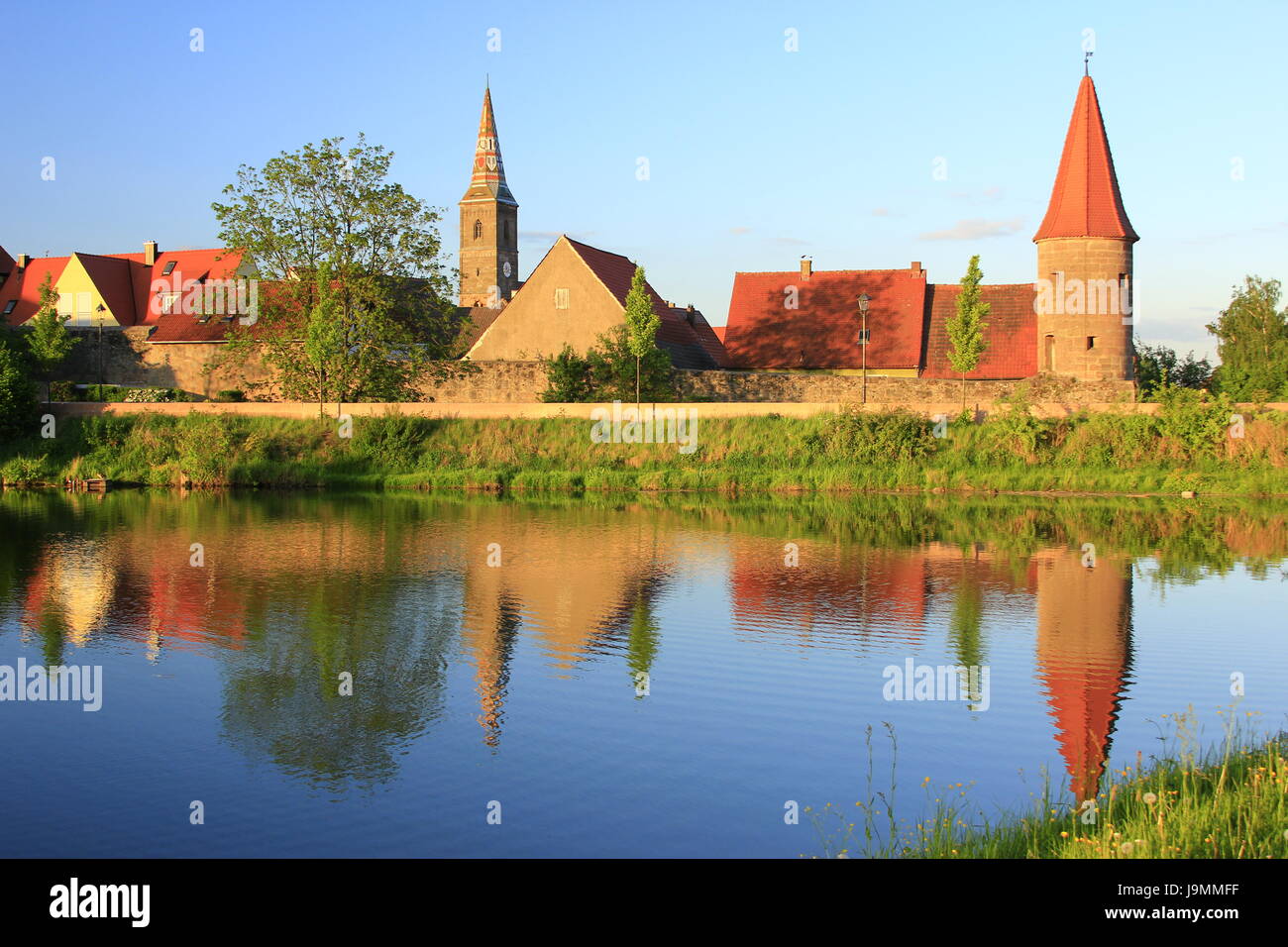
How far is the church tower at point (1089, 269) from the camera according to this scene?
1756 inches

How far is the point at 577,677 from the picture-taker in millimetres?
14086

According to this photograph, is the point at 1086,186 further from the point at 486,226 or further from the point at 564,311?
the point at 486,226

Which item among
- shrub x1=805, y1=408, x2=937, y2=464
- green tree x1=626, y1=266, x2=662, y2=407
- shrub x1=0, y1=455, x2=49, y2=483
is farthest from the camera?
green tree x1=626, y1=266, x2=662, y2=407

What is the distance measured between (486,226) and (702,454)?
271 feet

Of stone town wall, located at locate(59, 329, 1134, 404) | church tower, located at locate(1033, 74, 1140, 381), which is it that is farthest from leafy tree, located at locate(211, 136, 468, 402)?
church tower, located at locate(1033, 74, 1140, 381)

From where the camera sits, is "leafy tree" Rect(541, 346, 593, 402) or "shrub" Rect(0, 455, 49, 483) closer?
"shrub" Rect(0, 455, 49, 483)

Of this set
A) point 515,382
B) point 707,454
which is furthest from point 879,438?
point 515,382

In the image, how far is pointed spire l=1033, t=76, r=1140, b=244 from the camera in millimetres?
44531

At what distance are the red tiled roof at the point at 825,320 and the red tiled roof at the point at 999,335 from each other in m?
0.75

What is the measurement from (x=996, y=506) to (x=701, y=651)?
22246 mm

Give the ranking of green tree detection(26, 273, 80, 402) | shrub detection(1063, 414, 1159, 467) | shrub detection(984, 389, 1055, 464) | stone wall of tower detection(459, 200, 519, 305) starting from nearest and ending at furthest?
shrub detection(1063, 414, 1159, 467)
shrub detection(984, 389, 1055, 464)
green tree detection(26, 273, 80, 402)
stone wall of tower detection(459, 200, 519, 305)

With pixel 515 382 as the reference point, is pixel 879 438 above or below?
below

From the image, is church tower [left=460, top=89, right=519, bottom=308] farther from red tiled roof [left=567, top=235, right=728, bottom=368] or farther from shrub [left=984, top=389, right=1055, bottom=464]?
shrub [left=984, top=389, right=1055, bottom=464]

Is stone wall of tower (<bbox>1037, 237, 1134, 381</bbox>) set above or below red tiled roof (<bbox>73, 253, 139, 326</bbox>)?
below
